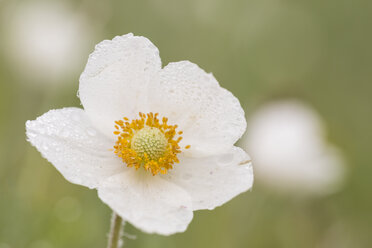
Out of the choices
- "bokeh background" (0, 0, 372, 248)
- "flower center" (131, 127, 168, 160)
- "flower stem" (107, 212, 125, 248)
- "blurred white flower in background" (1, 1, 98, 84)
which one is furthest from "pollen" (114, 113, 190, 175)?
"blurred white flower in background" (1, 1, 98, 84)

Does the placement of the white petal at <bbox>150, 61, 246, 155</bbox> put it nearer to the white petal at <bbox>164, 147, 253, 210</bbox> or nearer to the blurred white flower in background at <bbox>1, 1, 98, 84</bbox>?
the white petal at <bbox>164, 147, 253, 210</bbox>

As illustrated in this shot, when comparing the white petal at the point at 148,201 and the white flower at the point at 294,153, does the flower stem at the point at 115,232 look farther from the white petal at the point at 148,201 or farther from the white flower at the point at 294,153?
the white flower at the point at 294,153


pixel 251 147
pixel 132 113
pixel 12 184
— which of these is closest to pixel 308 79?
pixel 251 147

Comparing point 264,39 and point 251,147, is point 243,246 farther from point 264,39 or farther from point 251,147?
point 264,39

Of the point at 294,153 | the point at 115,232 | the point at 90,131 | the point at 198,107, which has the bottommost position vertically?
the point at 294,153

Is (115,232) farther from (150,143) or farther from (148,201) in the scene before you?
(150,143)

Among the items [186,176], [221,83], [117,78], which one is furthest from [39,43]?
[186,176]

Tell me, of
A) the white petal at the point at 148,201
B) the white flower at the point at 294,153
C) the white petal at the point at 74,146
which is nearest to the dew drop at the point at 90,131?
the white petal at the point at 74,146
